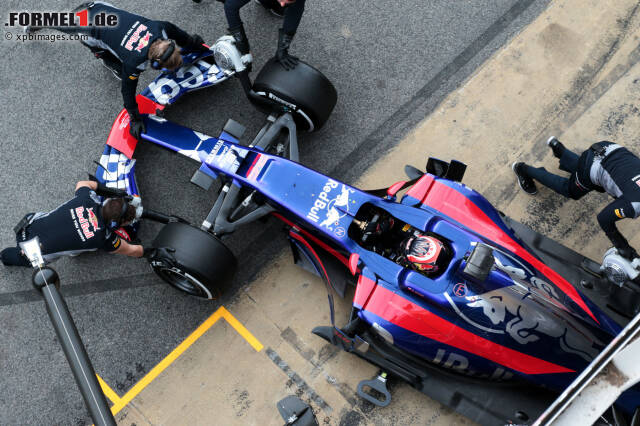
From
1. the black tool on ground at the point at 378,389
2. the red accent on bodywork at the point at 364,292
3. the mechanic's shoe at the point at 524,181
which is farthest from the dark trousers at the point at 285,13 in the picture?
the black tool on ground at the point at 378,389

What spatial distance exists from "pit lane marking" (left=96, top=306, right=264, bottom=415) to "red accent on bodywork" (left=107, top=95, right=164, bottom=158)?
6.22ft

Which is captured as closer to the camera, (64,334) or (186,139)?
(64,334)

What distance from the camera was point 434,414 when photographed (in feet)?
16.9

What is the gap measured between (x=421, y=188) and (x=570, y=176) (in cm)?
173

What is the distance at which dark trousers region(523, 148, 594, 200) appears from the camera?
509cm

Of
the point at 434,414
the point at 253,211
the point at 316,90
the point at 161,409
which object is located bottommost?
the point at 161,409

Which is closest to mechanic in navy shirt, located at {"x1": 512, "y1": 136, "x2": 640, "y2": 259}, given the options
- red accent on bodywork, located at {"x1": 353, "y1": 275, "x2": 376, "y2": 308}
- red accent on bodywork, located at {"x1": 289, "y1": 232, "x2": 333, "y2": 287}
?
red accent on bodywork, located at {"x1": 353, "y1": 275, "x2": 376, "y2": 308}

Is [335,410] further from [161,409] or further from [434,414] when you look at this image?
[161,409]

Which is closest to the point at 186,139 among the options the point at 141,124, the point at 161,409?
the point at 141,124

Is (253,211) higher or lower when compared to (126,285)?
higher

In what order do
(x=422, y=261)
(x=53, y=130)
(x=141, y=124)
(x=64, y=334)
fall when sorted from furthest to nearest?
1. (x=53, y=130)
2. (x=141, y=124)
3. (x=422, y=261)
4. (x=64, y=334)

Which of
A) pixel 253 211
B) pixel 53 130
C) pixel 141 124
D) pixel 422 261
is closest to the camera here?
pixel 422 261

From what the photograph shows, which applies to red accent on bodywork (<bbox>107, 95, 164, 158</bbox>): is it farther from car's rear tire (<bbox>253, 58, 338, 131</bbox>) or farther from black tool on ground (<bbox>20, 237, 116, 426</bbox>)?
black tool on ground (<bbox>20, 237, 116, 426</bbox>)

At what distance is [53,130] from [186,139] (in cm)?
176
